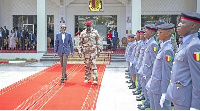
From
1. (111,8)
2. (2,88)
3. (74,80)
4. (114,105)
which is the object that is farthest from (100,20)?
(114,105)

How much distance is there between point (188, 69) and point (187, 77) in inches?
3.4

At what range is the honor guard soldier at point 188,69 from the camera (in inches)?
128

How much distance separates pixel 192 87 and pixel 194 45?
1.50ft

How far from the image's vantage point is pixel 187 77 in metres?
3.38

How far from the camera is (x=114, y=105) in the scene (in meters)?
6.93

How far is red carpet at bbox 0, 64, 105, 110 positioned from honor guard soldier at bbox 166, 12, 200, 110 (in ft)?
11.1

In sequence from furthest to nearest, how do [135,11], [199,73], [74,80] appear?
1. [135,11]
2. [74,80]
3. [199,73]

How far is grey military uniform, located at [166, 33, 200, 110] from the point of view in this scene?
325 centimetres

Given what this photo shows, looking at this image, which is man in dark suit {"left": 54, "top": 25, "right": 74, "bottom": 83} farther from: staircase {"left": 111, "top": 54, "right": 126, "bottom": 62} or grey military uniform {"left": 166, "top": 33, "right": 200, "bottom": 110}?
staircase {"left": 111, "top": 54, "right": 126, "bottom": 62}

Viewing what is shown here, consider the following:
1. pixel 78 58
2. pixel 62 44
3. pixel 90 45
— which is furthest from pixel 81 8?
pixel 90 45

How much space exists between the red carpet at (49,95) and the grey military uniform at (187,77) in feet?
11.0

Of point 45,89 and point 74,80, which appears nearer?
point 45,89

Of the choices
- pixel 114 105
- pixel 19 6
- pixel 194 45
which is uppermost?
pixel 19 6

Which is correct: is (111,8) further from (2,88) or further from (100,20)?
(2,88)
